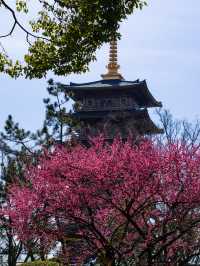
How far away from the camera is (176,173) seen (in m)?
15.4

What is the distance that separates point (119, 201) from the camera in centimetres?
1544

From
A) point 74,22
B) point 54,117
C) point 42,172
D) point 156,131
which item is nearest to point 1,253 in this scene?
point 54,117

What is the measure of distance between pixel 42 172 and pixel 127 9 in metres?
6.58

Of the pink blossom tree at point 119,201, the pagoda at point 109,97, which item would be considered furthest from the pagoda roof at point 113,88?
the pink blossom tree at point 119,201

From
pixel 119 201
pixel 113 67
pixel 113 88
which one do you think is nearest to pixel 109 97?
pixel 113 88

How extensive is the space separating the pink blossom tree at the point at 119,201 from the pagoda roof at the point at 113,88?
3772cm

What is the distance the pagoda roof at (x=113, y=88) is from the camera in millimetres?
54625

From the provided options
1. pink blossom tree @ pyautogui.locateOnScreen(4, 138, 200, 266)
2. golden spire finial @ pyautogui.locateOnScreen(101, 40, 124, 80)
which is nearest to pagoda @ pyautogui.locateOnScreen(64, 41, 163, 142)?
golden spire finial @ pyautogui.locateOnScreen(101, 40, 124, 80)

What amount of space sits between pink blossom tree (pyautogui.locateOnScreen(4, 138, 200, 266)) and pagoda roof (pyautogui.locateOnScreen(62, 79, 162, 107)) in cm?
3772

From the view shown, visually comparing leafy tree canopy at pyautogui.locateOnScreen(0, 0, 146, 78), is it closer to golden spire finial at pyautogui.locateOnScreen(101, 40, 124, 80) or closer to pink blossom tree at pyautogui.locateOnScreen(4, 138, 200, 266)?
pink blossom tree at pyautogui.locateOnScreen(4, 138, 200, 266)

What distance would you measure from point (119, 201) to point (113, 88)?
131ft

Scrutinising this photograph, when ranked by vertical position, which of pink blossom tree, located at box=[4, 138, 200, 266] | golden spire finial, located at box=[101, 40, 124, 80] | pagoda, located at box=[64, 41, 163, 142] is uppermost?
golden spire finial, located at box=[101, 40, 124, 80]

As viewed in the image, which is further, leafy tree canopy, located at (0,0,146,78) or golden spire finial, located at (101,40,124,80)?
golden spire finial, located at (101,40,124,80)

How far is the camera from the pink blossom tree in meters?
15.2
